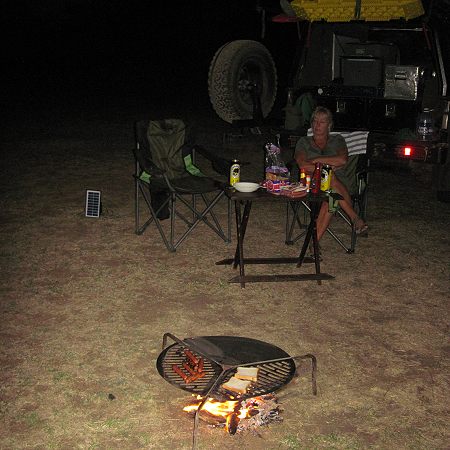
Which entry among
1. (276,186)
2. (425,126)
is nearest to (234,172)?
(276,186)

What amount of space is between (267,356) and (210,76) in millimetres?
6558

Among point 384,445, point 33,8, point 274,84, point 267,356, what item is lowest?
point 384,445

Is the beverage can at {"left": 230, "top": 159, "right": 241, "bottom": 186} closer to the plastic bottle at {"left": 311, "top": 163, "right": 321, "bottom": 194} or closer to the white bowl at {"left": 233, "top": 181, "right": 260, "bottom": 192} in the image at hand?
the white bowl at {"left": 233, "top": 181, "right": 260, "bottom": 192}

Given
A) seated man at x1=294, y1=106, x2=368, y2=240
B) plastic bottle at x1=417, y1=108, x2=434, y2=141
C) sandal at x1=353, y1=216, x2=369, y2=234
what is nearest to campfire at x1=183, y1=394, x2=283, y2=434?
seated man at x1=294, y1=106, x2=368, y2=240

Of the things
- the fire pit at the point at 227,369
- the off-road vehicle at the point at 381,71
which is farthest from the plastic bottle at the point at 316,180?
the fire pit at the point at 227,369

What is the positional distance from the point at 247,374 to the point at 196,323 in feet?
3.41

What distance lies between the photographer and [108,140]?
10680mm

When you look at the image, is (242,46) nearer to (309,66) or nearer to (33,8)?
(309,66)

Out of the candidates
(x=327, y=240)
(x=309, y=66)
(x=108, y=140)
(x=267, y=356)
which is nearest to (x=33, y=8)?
(x=108, y=140)

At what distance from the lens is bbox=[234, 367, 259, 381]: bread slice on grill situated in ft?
10.1

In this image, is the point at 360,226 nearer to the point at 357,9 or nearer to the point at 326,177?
the point at 326,177

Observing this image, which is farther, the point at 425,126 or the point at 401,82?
the point at 401,82

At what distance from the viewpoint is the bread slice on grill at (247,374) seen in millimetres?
3082

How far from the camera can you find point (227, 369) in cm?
291
